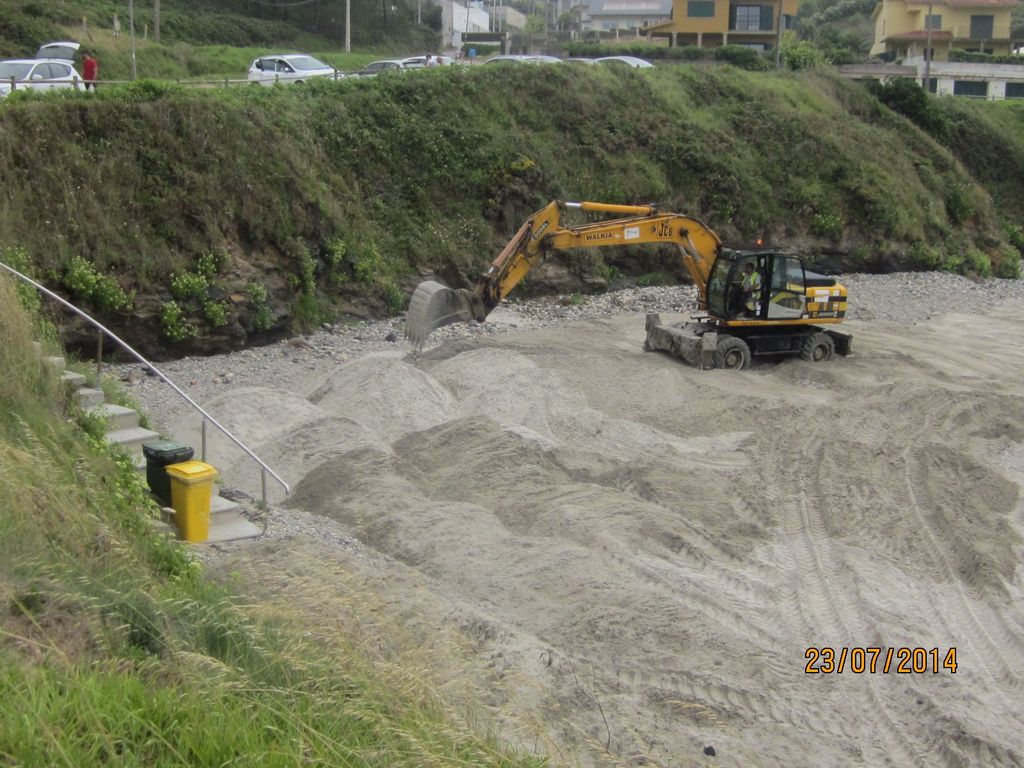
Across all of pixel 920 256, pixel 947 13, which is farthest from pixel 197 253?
pixel 947 13

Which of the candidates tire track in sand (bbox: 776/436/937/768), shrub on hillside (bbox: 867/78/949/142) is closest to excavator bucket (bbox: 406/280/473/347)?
tire track in sand (bbox: 776/436/937/768)

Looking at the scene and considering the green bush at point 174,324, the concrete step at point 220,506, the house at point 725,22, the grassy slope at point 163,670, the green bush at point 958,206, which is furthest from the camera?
the house at point 725,22

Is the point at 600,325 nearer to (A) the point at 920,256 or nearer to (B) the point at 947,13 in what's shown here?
(A) the point at 920,256

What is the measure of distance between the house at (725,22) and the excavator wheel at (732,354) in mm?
44156

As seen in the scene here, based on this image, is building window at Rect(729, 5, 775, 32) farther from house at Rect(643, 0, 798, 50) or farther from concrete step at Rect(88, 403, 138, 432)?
concrete step at Rect(88, 403, 138, 432)

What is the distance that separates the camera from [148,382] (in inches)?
662

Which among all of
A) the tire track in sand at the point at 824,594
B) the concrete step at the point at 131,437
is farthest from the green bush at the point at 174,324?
the tire track in sand at the point at 824,594

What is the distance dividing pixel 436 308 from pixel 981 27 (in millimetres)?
61583

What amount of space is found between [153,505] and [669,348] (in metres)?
11.7

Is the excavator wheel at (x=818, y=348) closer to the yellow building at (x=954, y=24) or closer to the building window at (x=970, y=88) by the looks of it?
the building window at (x=970, y=88)

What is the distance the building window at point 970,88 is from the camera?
175 feet

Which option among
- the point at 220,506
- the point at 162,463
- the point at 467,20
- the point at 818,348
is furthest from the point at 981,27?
the point at 162,463

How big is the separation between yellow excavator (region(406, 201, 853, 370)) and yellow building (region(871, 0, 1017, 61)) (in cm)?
5184

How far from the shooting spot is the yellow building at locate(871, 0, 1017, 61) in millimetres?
65562
